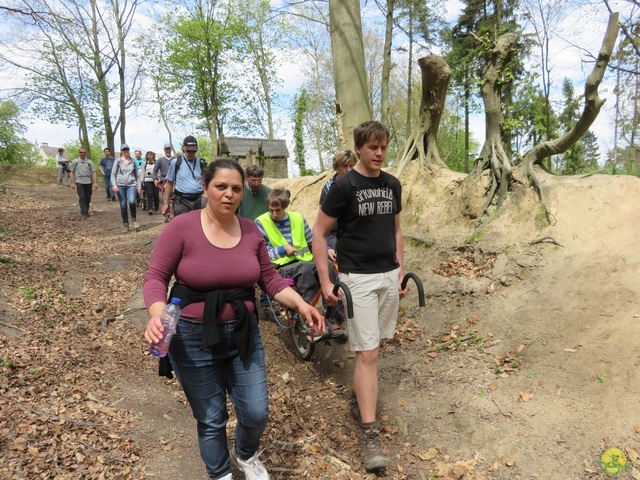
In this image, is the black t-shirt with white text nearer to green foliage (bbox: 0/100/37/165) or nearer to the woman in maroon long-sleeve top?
the woman in maroon long-sleeve top

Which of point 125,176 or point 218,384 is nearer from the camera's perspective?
point 218,384

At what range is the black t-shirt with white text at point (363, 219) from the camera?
298cm

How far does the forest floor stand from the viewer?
290cm

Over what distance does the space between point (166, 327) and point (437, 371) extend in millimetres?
2909

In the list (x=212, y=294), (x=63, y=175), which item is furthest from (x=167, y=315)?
(x=63, y=175)

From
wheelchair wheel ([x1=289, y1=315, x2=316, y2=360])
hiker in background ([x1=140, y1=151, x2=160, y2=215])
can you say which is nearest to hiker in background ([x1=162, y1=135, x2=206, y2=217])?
wheelchair wheel ([x1=289, y1=315, x2=316, y2=360])

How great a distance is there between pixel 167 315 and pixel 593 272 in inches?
169

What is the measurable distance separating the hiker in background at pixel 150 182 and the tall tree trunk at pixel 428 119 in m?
7.95

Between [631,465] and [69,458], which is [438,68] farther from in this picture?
[69,458]

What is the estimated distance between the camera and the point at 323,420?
359 centimetres

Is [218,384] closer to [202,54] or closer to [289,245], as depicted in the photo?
[289,245]

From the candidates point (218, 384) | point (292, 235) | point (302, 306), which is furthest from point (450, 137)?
point (218, 384)

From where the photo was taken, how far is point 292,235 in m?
4.84

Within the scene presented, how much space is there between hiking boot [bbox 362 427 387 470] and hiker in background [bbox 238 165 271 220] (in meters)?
3.20
